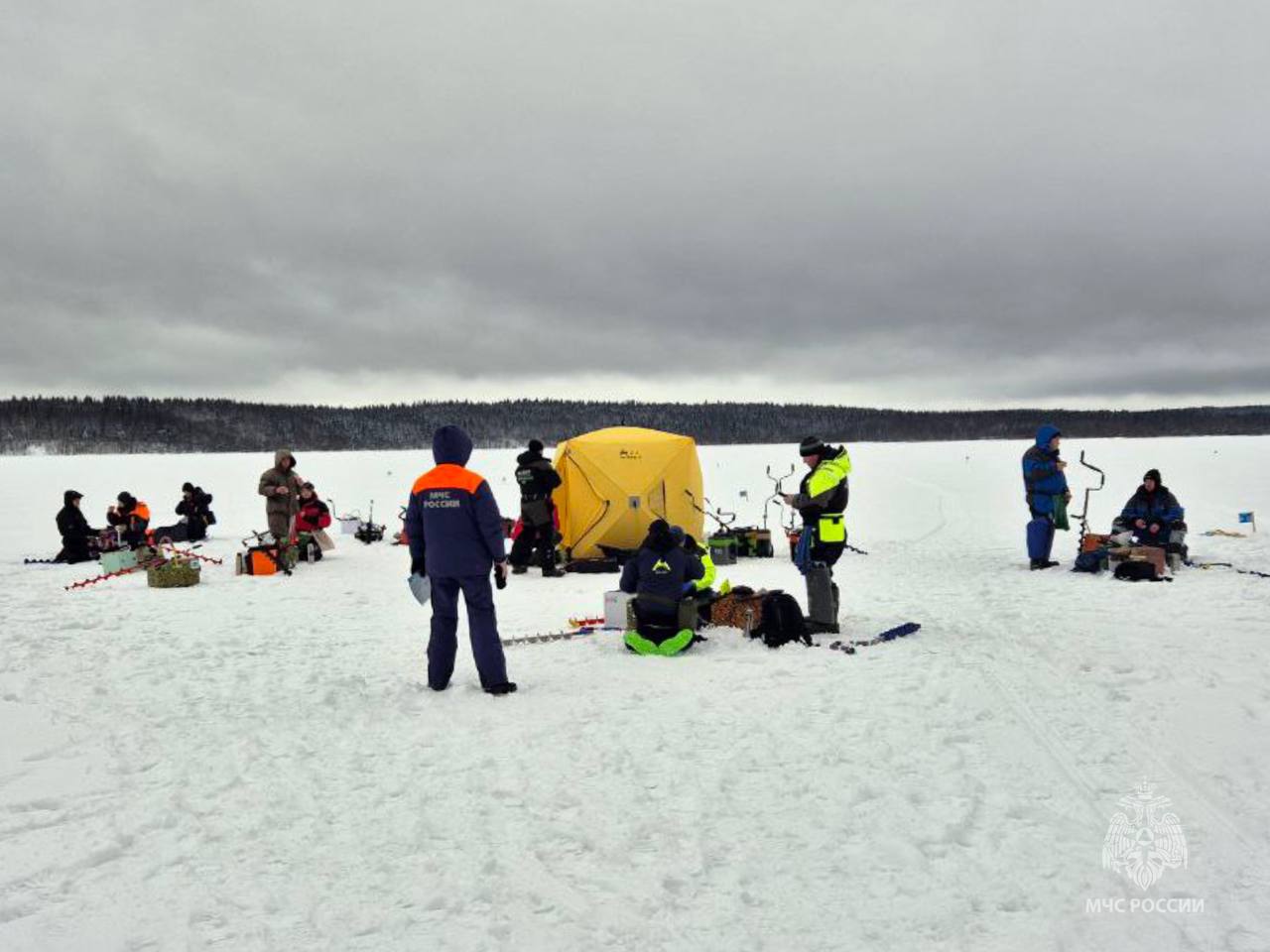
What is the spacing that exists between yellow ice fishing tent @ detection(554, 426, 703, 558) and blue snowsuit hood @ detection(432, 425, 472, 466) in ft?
21.5

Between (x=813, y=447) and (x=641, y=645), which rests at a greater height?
(x=813, y=447)

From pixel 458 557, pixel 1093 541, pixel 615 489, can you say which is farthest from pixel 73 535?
pixel 1093 541

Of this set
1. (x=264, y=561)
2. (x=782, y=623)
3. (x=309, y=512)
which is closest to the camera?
(x=782, y=623)

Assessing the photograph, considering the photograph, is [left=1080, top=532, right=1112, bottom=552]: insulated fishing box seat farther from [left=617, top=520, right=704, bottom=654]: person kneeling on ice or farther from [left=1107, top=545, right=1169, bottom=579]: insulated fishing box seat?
[left=617, top=520, right=704, bottom=654]: person kneeling on ice

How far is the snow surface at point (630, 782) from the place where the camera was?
10.6 ft

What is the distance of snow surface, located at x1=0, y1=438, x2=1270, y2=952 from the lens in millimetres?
3219

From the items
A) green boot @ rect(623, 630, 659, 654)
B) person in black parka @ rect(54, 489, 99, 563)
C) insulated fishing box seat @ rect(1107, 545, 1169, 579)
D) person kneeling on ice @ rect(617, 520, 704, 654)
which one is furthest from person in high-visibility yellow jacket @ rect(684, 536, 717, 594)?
person in black parka @ rect(54, 489, 99, 563)

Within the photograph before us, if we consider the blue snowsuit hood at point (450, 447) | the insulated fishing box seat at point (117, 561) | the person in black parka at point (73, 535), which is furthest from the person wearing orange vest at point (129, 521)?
the blue snowsuit hood at point (450, 447)

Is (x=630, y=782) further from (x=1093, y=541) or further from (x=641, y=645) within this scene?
(x=1093, y=541)

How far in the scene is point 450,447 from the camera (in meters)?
6.29

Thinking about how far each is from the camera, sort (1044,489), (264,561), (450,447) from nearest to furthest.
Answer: (450,447) < (1044,489) < (264,561)

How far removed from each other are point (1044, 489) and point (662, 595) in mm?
7327

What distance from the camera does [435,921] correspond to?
10.5 ft

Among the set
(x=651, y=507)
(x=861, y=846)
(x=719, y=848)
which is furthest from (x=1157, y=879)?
(x=651, y=507)
